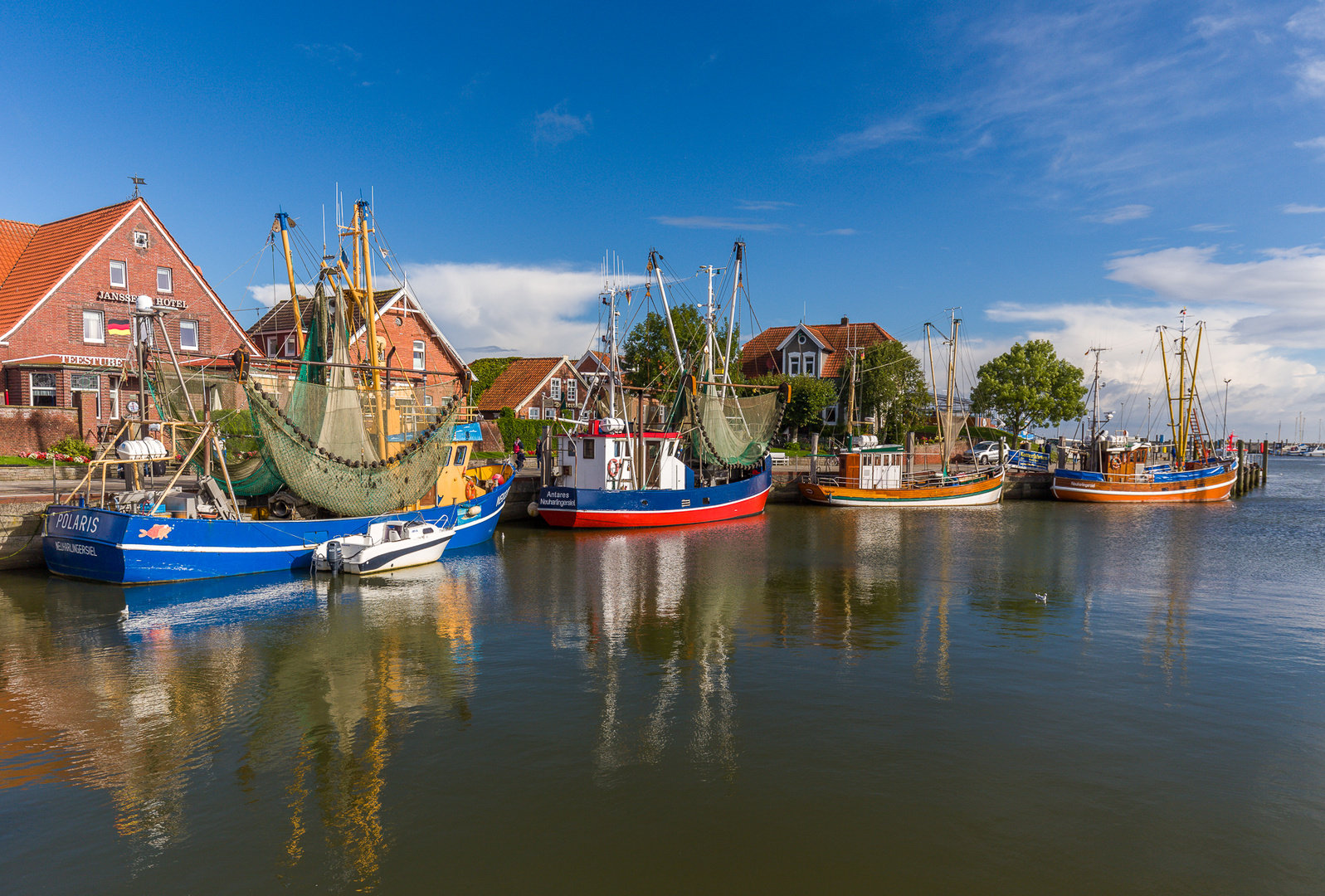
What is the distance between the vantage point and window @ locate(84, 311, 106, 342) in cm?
3591

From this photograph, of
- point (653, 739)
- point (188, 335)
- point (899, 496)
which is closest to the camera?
point (653, 739)

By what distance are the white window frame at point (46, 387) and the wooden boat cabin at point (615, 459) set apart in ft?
72.9

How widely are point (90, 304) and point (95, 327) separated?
1.10 meters

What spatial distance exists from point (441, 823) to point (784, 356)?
65.2m

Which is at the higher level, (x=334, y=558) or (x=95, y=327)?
(x=95, y=327)

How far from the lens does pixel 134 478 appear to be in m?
20.2

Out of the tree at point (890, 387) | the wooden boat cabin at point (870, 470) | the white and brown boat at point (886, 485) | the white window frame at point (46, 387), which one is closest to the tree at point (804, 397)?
the tree at point (890, 387)

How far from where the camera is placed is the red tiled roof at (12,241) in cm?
3804

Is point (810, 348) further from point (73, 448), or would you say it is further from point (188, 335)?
point (73, 448)

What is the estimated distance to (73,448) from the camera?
30.0 meters

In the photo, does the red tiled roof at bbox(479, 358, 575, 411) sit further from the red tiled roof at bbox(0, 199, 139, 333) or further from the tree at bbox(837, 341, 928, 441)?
the red tiled roof at bbox(0, 199, 139, 333)

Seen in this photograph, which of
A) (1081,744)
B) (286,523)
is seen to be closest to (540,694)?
(1081,744)

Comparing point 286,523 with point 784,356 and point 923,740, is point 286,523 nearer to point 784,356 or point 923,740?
point 923,740

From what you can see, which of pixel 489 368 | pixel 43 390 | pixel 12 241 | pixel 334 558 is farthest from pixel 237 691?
pixel 489 368
